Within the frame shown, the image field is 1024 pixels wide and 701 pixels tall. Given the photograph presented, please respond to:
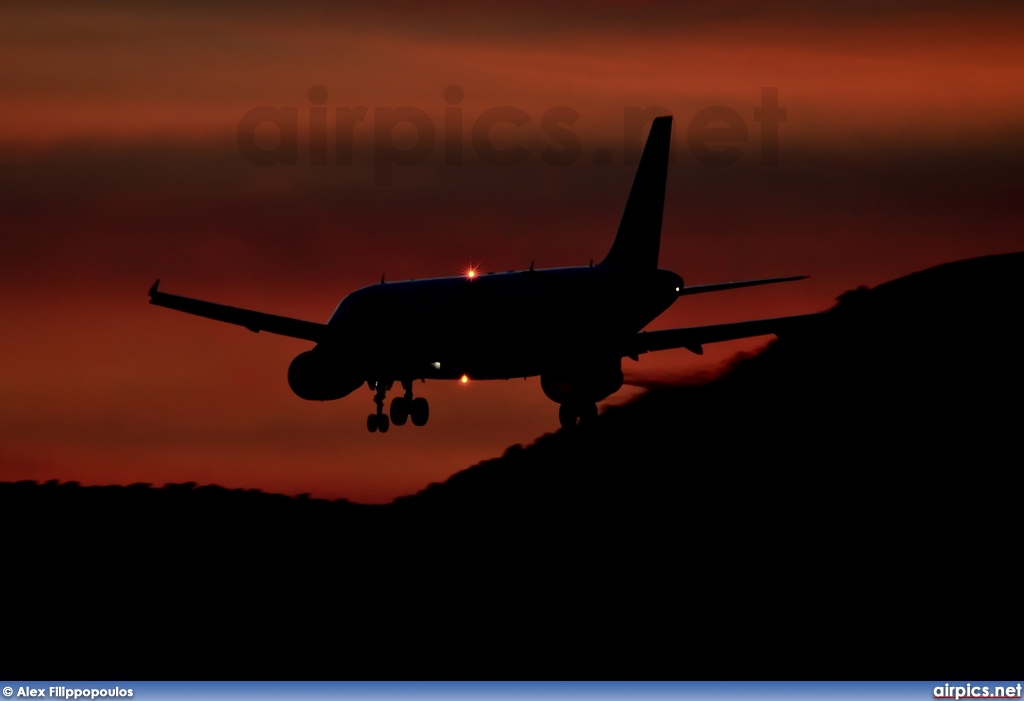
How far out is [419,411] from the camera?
214 feet

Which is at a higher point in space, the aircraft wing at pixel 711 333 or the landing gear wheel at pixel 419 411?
the aircraft wing at pixel 711 333

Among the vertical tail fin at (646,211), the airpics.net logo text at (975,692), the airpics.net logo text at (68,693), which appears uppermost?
the vertical tail fin at (646,211)

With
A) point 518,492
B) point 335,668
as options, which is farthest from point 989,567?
point 335,668

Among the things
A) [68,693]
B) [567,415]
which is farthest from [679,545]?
[68,693]

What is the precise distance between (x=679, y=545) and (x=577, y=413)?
86.5 meters

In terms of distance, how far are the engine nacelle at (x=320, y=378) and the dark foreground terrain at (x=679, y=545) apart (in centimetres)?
7192

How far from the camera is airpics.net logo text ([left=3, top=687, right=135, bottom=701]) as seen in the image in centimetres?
4338

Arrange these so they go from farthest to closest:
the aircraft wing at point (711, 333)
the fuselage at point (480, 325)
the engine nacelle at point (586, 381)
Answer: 1. the engine nacelle at point (586, 381)
2. the fuselage at point (480, 325)
3. the aircraft wing at point (711, 333)

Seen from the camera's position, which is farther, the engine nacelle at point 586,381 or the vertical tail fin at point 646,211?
Answer: the vertical tail fin at point 646,211

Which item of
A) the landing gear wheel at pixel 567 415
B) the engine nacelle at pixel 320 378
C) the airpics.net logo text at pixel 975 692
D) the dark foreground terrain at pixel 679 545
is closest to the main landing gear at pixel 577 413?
the landing gear wheel at pixel 567 415

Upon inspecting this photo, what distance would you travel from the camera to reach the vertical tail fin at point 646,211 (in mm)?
73438

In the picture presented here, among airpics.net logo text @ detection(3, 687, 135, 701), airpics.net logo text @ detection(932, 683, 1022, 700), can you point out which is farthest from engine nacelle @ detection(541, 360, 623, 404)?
airpics.net logo text @ detection(3, 687, 135, 701)

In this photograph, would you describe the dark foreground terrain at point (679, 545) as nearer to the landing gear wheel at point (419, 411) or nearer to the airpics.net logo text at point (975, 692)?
the landing gear wheel at point (419, 411)

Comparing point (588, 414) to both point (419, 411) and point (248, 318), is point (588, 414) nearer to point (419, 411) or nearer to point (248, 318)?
point (419, 411)
